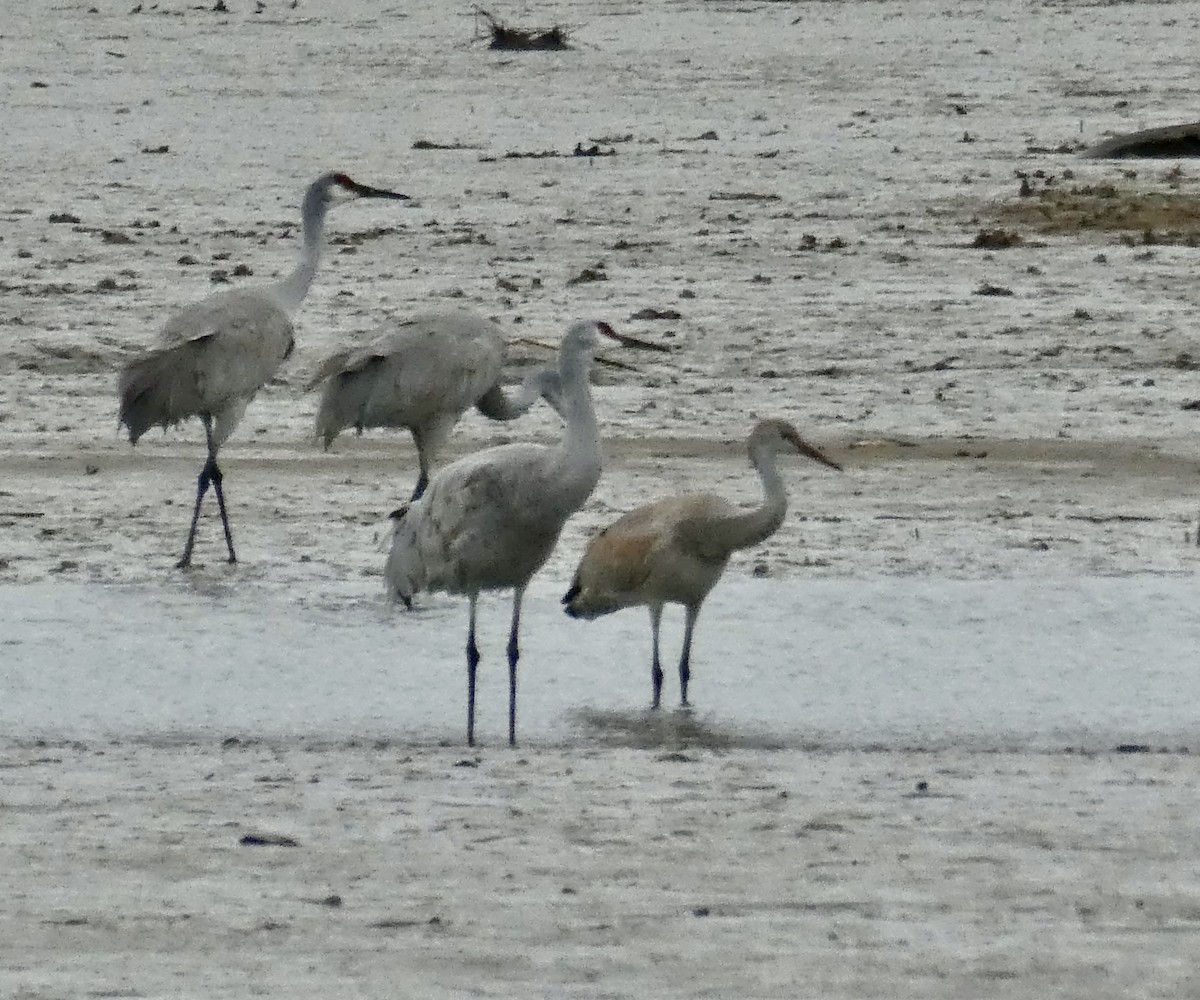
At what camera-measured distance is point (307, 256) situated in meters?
13.8

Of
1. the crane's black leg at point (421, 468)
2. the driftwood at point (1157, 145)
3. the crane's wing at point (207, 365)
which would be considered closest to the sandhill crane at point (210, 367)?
the crane's wing at point (207, 365)

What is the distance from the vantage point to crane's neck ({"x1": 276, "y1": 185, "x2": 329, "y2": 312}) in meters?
13.4

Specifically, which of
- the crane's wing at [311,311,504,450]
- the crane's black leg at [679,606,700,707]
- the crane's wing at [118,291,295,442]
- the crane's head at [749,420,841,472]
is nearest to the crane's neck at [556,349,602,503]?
the crane's black leg at [679,606,700,707]

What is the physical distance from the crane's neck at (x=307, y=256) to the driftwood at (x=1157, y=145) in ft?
34.4

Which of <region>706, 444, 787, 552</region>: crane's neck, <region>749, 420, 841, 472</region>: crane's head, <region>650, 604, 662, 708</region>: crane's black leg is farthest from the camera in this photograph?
<region>749, 420, 841, 472</region>: crane's head

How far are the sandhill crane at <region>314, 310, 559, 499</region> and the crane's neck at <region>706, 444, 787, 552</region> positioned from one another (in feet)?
7.14

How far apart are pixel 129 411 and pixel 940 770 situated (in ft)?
18.6

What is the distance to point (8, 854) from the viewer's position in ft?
22.5

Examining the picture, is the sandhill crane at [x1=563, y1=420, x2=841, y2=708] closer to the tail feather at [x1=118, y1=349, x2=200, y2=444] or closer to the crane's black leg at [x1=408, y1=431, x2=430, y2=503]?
the crane's black leg at [x1=408, y1=431, x2=430, y2=503]

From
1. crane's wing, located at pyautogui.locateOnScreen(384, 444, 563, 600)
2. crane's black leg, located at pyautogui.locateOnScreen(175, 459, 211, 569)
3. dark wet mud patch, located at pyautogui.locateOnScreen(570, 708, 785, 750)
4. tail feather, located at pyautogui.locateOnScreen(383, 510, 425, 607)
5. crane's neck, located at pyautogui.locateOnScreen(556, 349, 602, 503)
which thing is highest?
crane's neck, located at pyautogui.locateOnScreen(556, 349, 602, 503)

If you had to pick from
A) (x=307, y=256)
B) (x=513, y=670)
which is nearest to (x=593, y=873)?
(x=513, y=670)

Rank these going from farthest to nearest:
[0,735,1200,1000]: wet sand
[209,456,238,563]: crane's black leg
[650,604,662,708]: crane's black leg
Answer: [209,456,238,563]: crane's black leg
[650,604,662,708]: crane's black leg
[0,735,1200,1000]: wet sand

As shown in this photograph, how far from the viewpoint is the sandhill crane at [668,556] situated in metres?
9.64

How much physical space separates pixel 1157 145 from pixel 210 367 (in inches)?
486
